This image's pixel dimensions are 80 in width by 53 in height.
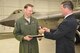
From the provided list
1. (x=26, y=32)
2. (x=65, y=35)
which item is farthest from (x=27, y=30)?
(x=65, y=35)

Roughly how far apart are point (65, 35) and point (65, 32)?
0.38 feet

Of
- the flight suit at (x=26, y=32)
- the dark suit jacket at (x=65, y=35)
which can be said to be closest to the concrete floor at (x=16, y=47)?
the flight suit at (x=26, y=32)

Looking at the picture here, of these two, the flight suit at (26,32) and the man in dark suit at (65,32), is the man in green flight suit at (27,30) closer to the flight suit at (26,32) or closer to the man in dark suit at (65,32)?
the flight suit at (26,32)

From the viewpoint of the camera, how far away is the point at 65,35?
381 centimetres

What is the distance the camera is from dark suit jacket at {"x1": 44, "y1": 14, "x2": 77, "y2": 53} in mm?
3715

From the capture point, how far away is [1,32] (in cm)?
1459

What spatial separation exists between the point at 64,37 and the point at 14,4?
11414 mm

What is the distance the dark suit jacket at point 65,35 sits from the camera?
371 cm

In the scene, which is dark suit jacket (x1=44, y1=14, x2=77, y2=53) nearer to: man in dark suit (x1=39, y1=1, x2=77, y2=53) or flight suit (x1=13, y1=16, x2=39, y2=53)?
man in dark suit (x1=39, y1=1, x2=77, y2=53)

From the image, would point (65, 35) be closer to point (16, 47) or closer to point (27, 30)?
point (27, 30)

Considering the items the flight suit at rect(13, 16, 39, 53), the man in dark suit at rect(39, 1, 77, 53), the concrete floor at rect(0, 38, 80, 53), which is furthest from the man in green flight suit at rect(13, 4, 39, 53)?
the concrete floor at rect(0, 38, 80, 53)

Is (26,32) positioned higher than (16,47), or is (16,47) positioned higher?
(26,32)

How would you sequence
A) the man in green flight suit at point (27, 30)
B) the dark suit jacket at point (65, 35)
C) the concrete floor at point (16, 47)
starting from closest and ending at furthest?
the dark suit jacket at point (65, 35) → the man in green flight suit at point (27, 30) → the concrete floor at point (16, 47)

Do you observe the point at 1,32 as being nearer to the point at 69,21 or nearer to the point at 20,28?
the point at 20,28
